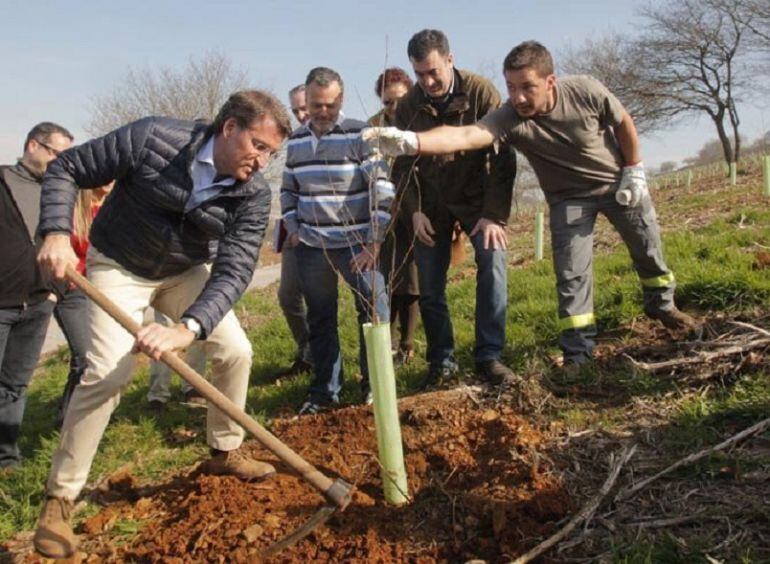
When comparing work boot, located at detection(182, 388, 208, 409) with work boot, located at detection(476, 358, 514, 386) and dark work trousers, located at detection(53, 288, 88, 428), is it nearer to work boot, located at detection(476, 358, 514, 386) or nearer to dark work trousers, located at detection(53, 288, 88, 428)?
dark work trousers, located at detection(53, 288, 88, 428)

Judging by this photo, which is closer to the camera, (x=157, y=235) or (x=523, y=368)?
(x=157, y=235)

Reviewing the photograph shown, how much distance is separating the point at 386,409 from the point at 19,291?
2.79 m

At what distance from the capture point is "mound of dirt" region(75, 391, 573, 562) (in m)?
2.69

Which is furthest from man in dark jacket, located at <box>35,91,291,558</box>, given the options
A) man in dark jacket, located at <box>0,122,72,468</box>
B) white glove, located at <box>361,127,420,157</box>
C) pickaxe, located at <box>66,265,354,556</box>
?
man in dark jacket, located at <box>0,122,72,468</box>

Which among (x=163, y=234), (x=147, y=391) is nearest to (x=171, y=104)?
(x=147, y=391)

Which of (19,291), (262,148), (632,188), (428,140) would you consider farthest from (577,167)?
A: (19,291)

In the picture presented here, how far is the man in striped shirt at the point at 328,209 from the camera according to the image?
14.0ft

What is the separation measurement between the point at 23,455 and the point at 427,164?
3555 millimetres

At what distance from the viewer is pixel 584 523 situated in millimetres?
2623

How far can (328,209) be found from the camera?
4320 millimetres

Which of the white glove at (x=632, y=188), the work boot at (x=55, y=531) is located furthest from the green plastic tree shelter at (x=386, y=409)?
the white glove at (x=632, y=188)

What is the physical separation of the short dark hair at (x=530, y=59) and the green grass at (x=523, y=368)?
181 centimetres

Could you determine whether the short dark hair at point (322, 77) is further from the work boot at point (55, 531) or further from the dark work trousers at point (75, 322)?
the work boot at point (55, 531)

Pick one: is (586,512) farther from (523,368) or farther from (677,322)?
(677,322)
